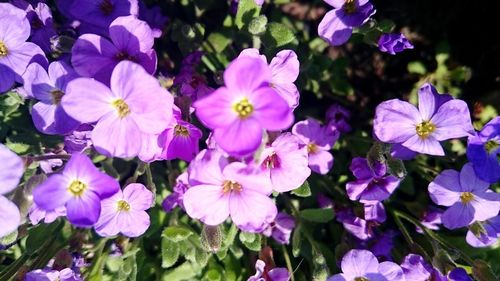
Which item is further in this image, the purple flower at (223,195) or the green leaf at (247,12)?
the green leaf at (247,12)

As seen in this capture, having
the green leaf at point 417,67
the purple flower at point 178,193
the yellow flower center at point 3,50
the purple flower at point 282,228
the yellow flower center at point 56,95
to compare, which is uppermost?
the yellow flower center at point 3,50

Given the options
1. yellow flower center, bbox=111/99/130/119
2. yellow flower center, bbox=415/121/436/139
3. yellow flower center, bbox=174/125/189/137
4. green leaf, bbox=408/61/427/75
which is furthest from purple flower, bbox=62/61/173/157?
green leaf, bbox=408/61/427/75

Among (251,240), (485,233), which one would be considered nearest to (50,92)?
Result: (251,240)

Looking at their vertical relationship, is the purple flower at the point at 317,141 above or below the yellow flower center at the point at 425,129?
below

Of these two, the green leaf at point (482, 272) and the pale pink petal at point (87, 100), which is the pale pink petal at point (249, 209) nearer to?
the pale pink petal at point (87, 100)

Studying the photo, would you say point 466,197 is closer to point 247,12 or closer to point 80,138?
point 247,12

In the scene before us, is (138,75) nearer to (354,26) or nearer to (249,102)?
(249,102)

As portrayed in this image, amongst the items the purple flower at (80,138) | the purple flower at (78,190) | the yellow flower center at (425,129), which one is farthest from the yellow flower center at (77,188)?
the yellow flower center at (425,129)

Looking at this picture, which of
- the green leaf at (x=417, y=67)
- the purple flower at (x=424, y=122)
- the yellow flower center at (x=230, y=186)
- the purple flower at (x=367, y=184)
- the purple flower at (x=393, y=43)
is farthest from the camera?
the green leaf at (x=417, y=67)
